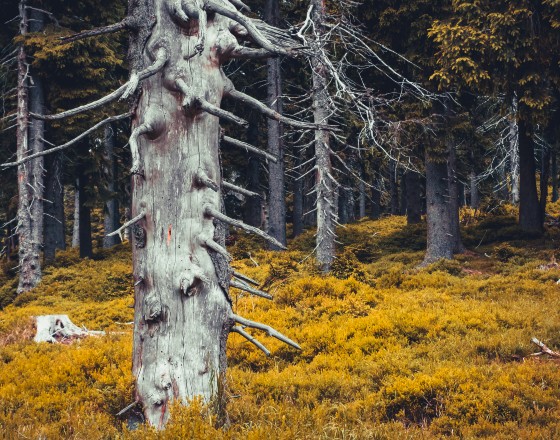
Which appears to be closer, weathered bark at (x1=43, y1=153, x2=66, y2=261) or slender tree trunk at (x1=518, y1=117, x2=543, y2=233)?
slender tree trunk at (x1=518, y1=117, x2=543, y2=233)

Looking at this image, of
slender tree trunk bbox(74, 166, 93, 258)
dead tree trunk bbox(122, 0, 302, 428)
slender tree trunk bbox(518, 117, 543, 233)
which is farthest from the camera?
slender tree trunk bbox(74, 166, 93, 258)

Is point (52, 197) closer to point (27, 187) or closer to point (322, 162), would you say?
point (27, 187)

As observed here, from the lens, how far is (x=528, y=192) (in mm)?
16781

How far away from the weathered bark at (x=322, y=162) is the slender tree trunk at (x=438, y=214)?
3133mm

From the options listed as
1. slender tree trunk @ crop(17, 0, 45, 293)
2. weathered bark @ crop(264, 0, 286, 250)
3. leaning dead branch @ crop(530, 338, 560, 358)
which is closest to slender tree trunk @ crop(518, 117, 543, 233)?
weathered bark @ crop(264, 0, 286, 250)

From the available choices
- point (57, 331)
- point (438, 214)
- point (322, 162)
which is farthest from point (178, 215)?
point (438, 214)

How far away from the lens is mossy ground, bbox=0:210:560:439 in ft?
16.4

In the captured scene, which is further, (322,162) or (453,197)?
(453,197)

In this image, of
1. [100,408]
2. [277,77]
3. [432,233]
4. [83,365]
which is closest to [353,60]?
[277,77]

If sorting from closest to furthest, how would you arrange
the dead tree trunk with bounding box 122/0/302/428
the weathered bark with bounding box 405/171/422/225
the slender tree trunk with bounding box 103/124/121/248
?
Answer: 1. the dead tree trunk with bounding box 122/0/302/428
2. the slender tree trunk with bounding box 103/124/121/248
3. the weathered bark with bounding box 405/171/422/225

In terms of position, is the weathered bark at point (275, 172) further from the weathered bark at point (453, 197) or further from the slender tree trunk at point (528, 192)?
the slender tree trunk at point (528, 192)

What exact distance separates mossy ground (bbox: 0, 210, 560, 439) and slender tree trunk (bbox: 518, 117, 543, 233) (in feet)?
8.93

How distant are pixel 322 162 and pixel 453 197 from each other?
4760 mm

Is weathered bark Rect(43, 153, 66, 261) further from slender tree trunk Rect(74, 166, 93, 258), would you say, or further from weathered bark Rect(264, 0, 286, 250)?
weathered bark Rect(264, 0, 286, 250)
